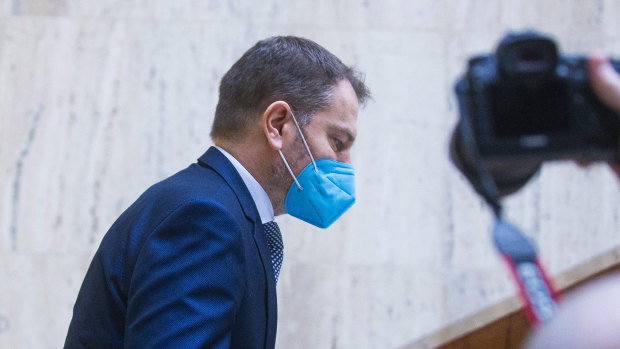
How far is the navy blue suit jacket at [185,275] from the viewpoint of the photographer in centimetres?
81

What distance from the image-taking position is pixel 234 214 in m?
0.91

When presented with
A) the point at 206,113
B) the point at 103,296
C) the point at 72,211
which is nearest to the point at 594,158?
the point at 103,296

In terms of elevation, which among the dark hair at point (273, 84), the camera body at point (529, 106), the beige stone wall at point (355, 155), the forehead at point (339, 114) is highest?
the camera body at point (529, 106)

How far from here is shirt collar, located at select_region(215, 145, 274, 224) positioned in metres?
1.04

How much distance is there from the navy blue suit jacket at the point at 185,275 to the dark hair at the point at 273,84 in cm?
12

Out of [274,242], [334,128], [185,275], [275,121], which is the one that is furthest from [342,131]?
[185,275]

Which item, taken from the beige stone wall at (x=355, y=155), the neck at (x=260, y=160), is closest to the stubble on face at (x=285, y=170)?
the neck at (x=260, y=160)

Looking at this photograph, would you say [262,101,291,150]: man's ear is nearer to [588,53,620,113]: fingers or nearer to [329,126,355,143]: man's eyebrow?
[329,126,355,143]: man's eyebrow

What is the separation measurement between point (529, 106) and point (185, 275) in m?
0.53

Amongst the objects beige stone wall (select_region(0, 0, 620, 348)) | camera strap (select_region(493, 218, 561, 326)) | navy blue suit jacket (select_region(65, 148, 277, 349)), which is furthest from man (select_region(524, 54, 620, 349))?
beige stone wall (select_region(0, 0, 620, 348))

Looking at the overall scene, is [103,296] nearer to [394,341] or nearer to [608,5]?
[394,341]

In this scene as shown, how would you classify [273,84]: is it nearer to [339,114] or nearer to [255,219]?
[339,114]

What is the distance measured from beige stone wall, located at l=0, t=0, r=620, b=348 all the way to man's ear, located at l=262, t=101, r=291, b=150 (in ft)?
2.68

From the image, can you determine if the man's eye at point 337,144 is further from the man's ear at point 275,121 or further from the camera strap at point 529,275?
the camera strap at point 529,275
